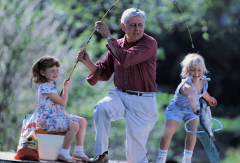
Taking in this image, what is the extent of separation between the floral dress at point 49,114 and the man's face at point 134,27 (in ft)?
2.99

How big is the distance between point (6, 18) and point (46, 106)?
4.36m

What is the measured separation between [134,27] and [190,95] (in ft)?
2.79

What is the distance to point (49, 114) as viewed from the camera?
219 inches

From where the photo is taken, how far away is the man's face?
217 inches

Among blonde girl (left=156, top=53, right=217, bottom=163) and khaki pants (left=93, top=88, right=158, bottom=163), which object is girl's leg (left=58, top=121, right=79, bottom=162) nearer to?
khaki pants (left=93, top=88, right=158, bottom=163)

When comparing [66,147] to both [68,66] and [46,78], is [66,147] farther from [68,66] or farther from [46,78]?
[68,66]

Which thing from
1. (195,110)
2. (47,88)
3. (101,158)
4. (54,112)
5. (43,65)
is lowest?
(101,158)

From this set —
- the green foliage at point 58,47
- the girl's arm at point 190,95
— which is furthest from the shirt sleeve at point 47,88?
the green foliage at point 58,47

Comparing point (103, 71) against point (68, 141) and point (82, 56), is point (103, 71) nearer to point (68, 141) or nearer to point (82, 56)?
point (82, 56)

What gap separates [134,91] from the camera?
18.4 ft

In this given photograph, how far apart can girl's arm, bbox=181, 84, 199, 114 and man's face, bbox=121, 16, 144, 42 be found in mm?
681

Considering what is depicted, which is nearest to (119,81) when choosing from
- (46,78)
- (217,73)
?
(46,78)

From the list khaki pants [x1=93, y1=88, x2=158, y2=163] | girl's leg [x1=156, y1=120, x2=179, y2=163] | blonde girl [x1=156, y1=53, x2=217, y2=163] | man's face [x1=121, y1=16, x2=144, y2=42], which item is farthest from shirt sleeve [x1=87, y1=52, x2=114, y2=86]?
girl's leg [x1=156, y1=120, x2=179, y2=163]

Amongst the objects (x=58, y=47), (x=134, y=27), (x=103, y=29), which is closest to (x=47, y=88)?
(x=103, y=29)
